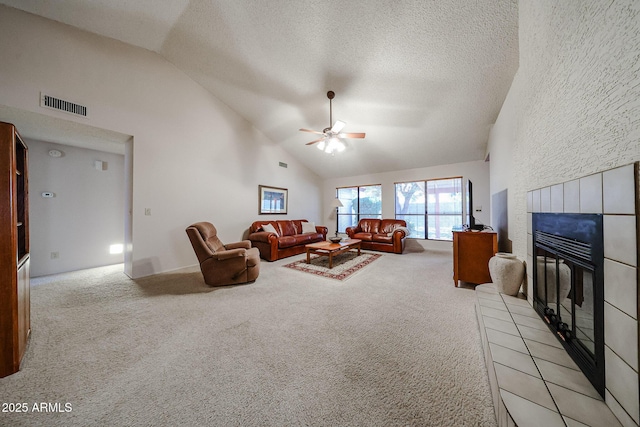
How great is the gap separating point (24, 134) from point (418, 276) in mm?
6673

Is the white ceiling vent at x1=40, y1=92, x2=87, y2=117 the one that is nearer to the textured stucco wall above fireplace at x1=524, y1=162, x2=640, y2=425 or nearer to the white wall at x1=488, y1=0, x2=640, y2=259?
the white wall at x1=488, y1=0, x2=640, y2=259

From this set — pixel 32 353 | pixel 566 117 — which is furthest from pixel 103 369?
pixel 566 117

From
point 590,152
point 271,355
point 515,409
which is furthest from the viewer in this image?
point 271,355

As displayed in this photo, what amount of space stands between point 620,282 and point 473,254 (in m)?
2.14

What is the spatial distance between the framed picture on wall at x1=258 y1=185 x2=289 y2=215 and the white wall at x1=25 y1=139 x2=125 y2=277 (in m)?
2.85

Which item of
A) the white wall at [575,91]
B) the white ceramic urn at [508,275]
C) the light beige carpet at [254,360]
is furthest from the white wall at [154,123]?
the white wall at [575,91]

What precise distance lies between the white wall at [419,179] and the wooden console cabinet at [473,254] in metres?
2.80

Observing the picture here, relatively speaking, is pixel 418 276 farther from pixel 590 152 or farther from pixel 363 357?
pixel 590 152

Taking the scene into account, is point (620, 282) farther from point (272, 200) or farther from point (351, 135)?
point (272, 200)

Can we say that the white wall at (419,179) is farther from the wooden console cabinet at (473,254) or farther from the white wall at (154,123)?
the white wall at (154,123)

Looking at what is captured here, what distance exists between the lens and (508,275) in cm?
196

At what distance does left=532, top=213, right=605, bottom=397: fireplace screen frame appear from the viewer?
943mm

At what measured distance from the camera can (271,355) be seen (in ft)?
4.97

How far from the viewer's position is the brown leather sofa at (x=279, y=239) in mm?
4396
